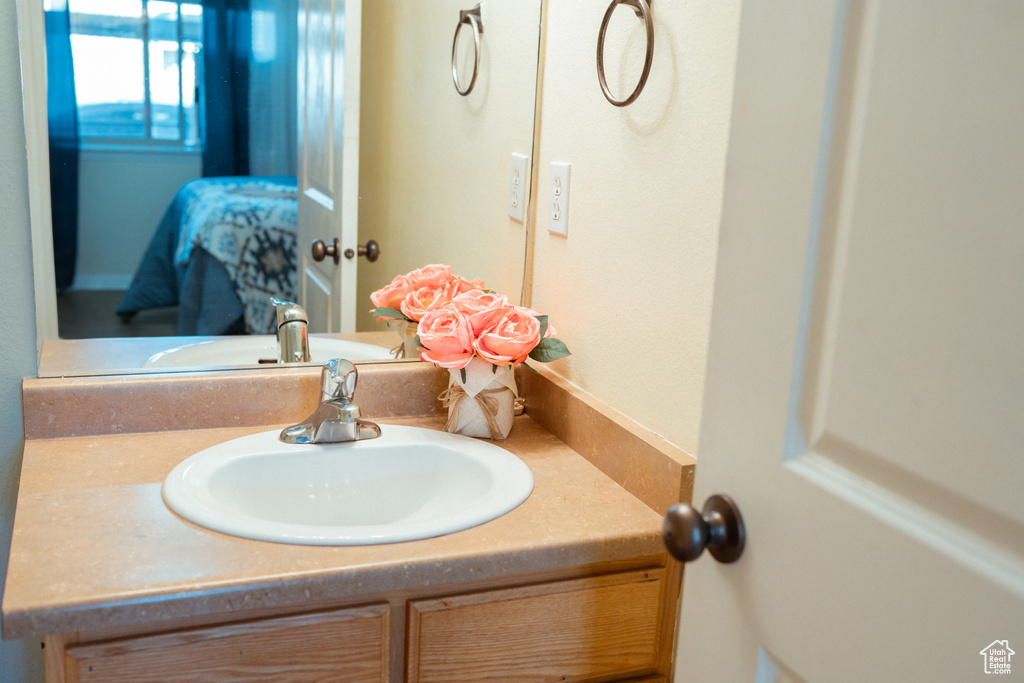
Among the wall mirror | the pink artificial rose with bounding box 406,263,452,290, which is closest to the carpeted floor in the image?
the wall mirror

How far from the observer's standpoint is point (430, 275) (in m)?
1.40

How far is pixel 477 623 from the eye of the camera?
97 centimetres

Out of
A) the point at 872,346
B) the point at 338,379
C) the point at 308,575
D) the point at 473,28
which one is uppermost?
the point at 473,28

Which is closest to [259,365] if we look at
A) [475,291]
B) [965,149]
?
→ [475,291]

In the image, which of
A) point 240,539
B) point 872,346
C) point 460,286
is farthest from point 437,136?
point 872,346

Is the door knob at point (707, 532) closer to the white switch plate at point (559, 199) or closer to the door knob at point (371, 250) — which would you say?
the white switch plate at point (559, 199)

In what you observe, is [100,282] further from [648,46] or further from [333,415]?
[648,46]

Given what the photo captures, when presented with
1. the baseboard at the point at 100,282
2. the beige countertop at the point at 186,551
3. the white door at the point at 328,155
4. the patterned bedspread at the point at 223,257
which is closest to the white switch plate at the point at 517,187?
the white door at the point at 328,155

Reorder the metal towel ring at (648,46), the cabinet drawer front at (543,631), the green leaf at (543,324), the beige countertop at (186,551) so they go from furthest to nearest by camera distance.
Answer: the green leaf at (543,324) → the metal towel ring at (648,46) → the cabinet drawer front at (543,631) → the beige countertop at (186,551)

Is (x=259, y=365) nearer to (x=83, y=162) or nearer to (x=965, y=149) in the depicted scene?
(x=83, y=162)

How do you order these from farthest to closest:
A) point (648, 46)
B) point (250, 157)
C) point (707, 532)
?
point (250, 157) → point (648, 46) → point (707, 532)

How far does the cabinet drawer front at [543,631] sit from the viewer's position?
37.7 inches

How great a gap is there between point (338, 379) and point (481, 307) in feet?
0.78

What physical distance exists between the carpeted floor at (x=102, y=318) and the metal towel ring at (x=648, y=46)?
29.3 inches
